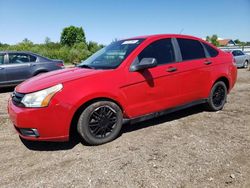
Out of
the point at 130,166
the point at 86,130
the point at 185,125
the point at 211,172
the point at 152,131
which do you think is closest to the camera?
the point at 211,172

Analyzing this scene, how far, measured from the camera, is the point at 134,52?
4137 mm

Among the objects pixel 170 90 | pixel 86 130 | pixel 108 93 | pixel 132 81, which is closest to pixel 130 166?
pixel 86 130

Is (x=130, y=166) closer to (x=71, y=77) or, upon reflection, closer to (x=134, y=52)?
(x=71, y=77)

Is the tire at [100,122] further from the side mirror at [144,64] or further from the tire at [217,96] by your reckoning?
the tire at [217,96]

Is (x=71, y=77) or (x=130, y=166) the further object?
(x=71, y=77)

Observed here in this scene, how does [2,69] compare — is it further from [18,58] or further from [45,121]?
[45,121]

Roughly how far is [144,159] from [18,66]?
7.07 metres

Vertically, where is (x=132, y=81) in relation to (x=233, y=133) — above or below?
above

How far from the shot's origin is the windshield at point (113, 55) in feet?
13.6

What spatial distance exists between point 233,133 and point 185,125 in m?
0.84

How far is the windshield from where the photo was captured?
4.16m

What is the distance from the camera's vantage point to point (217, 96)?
5453 mm

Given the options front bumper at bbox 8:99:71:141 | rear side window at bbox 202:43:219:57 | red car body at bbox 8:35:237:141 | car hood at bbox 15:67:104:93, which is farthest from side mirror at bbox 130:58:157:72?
rear side window at bbox 202:43:219:57

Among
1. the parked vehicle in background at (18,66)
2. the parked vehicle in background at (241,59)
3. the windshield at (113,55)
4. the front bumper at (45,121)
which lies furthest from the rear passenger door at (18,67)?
the parked vehicle in background at (241,59)
